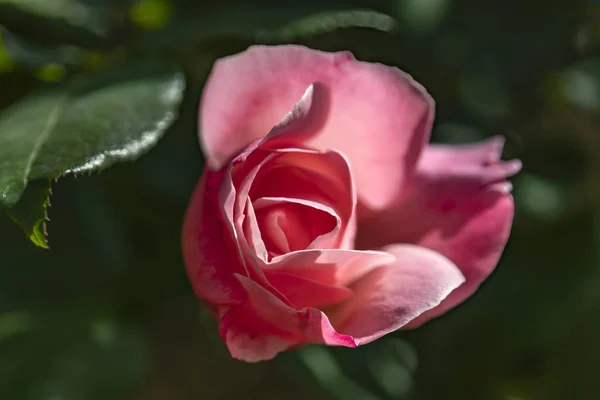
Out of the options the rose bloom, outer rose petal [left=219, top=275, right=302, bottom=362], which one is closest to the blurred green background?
the rose bloom

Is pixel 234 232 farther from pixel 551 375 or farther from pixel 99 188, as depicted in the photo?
pixel 551 375

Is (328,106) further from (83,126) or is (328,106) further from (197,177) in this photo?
(197,177)

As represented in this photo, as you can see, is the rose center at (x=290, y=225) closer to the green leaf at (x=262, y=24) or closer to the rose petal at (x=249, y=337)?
the rose petal at (x=249, y=337)

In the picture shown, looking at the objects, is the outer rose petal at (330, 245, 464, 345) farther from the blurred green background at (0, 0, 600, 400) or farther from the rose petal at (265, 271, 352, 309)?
the blurred green background at (0, 0, 600, 400)

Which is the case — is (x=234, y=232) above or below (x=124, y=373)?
above

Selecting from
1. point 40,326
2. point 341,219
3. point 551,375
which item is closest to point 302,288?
point 341,219

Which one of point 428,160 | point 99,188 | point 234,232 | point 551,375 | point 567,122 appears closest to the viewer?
point 234,232
